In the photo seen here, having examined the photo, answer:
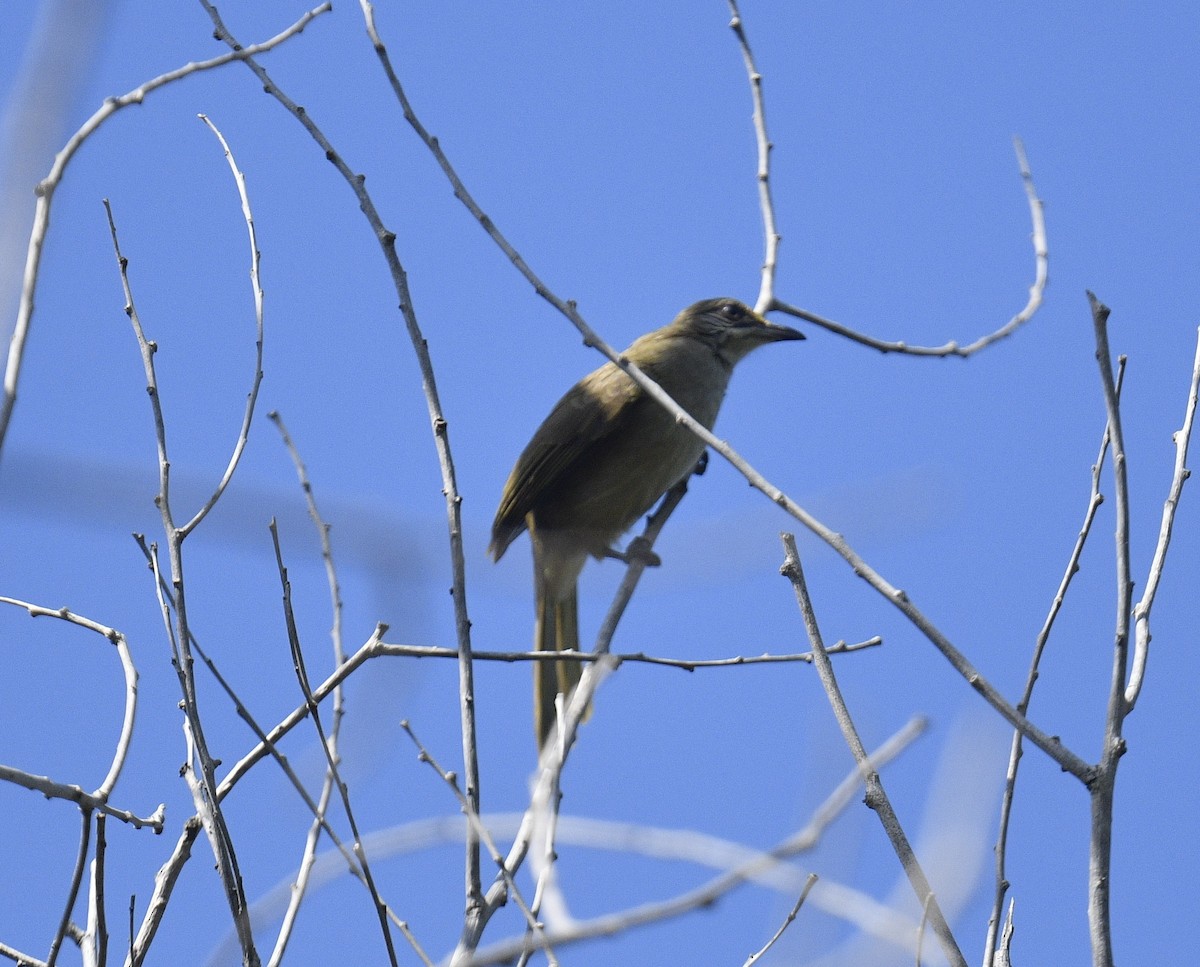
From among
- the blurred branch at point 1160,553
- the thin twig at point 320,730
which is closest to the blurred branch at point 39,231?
the thin twig at point 320,730

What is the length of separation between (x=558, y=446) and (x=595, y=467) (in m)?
0.20

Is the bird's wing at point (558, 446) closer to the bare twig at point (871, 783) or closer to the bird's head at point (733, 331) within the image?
the bird's head at point (733, 331)

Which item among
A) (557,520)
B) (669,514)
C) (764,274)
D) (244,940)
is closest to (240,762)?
(244,940)

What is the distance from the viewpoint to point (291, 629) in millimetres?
3049

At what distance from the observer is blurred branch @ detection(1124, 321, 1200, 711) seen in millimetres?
2854

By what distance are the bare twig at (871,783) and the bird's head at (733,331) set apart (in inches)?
174

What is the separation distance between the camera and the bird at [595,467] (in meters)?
6.42

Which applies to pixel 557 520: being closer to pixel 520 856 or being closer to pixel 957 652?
pixel 520 856

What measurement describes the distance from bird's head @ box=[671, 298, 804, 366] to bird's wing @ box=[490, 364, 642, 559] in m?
0.64

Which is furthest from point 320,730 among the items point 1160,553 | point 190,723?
point 1160,553

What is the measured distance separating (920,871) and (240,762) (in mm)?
1574

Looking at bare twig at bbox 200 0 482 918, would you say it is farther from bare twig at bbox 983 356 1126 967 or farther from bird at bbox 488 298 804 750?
bird at bbox 488 298 804 750

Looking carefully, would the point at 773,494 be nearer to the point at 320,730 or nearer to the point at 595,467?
→ the point at 320,730

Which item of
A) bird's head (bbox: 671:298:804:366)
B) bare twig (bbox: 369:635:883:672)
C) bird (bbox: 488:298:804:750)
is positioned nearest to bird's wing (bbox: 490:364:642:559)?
bird (bbox: 488:298:804:750)
